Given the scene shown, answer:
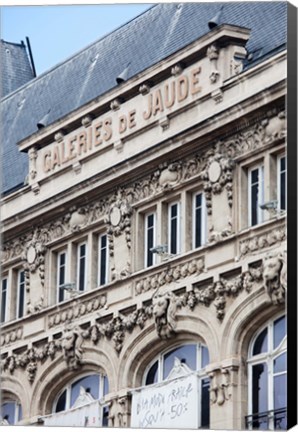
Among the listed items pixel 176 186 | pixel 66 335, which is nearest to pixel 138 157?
pixel 176 186

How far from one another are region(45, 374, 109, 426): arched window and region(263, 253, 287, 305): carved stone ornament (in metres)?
4.73

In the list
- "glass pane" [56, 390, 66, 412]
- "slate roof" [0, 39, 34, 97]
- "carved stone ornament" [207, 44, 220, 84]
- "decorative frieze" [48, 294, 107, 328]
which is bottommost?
"glass pane" [56, 390, 66, 412]

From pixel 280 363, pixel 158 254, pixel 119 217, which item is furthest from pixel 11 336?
pixel 280 363

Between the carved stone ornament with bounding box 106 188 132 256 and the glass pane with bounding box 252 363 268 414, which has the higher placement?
the carved stone ornament with bounding box 106 188 132 256

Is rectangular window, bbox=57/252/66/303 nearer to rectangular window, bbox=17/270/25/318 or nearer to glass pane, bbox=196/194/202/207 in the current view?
rectangular window, bbox=17/270/25/318

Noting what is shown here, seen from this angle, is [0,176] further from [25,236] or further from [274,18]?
[274,18]

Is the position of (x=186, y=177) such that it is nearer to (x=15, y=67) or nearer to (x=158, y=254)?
(x=158, y=254)

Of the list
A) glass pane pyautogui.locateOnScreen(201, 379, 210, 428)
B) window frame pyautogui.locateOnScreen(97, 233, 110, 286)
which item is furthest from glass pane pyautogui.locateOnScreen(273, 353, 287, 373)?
window frame pyautogui.locateOnScreen(97, 233, 110, 286)

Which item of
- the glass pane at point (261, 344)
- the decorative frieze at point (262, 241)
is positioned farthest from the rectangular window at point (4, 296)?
the glass pane at point (261, 344)

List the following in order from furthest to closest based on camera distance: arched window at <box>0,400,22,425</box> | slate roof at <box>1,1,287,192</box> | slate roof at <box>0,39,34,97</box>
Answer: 1. slate roof at <box>0,39,34,97</box>
2. arched window at <box>0,400,22,425</box>
3. slate roof at <box>1,1,287,192</box>

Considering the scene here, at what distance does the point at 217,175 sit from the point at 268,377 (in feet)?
12.7

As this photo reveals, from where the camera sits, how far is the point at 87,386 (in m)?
36.4

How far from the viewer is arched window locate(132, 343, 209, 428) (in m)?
33.0

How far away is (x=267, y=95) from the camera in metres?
33.0
